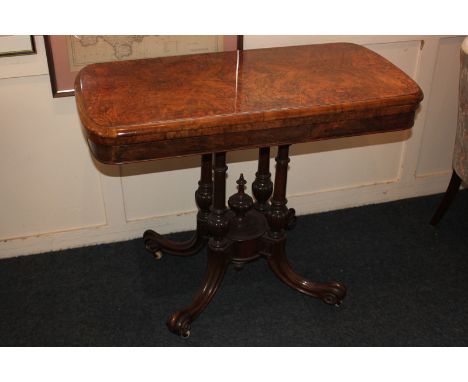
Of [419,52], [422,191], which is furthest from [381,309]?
[419,52]

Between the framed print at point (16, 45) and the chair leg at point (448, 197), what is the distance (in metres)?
1.82

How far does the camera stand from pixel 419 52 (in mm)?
2521

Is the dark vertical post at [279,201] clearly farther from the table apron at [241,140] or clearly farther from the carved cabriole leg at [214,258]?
the table apron at [241,140]

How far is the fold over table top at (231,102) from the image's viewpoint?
159 centimetres

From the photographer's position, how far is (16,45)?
205cm

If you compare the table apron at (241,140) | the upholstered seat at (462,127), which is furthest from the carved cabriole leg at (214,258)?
the upholstered seat at (462,127)

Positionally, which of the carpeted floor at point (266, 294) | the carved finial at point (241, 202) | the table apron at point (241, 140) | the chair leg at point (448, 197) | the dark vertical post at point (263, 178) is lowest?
the carpeted floor at point (266, 294)

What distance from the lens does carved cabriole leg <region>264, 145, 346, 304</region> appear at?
209cm

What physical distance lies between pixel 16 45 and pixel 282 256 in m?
1.22

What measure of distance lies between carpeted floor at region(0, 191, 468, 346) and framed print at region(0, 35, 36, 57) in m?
0.88

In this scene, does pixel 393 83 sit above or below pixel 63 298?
above

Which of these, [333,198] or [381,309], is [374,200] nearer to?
[333,198]

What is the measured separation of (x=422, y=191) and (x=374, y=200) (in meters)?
0.26

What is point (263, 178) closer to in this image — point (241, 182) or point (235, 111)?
point (241, 182)
